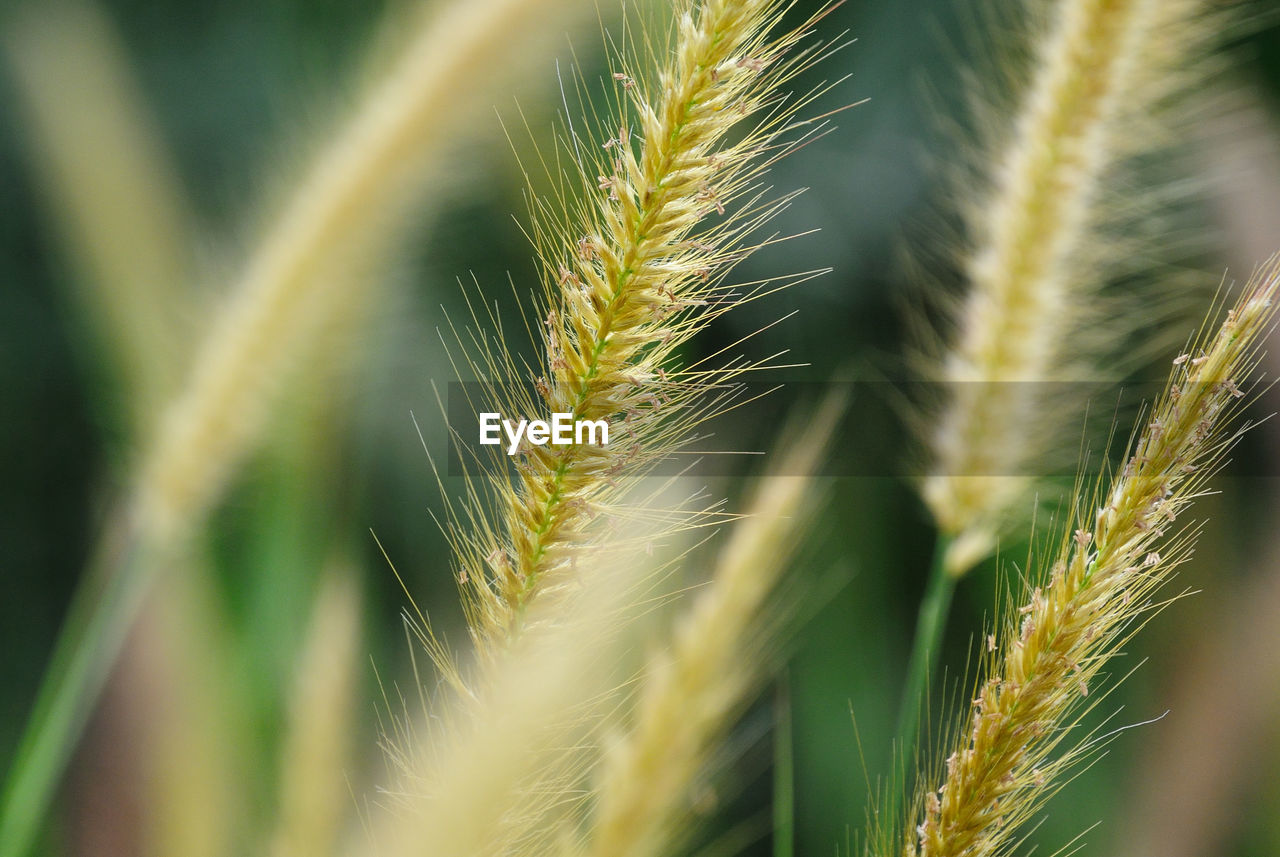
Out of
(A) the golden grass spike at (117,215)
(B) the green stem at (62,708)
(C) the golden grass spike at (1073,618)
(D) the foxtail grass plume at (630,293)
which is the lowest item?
(C) the golden grass spike at (1073,618)

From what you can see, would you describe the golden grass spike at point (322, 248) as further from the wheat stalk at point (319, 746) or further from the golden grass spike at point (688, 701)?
the golden grass spike at point (688, 701)

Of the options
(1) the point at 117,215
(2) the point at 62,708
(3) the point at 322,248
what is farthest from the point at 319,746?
(1) the point at 117,215

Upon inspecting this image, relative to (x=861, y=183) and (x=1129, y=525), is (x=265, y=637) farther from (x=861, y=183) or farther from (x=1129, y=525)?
(x=861, y=183)

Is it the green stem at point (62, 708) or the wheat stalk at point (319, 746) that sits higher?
the green stem at point (62, 708)

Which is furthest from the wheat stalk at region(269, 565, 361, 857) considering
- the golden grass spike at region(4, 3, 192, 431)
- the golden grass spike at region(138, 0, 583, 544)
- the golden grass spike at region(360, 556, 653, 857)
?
the golden grass spike at region(4, 3, 192, 431)

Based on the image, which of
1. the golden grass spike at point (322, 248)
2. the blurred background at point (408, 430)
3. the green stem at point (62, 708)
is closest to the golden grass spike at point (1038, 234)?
the blurred background at point (408, 430)

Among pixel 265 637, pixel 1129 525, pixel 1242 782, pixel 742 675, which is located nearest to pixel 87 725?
pixel 265 637

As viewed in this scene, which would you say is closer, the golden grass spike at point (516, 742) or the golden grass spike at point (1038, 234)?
the golden grass spike at point (516, 742)
